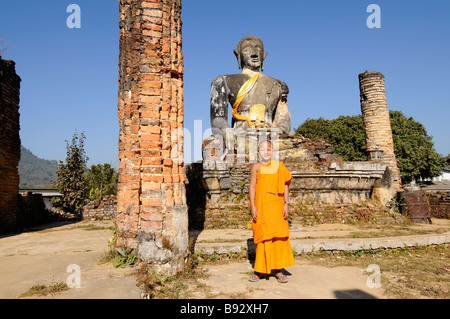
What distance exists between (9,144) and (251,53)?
7.85 metres

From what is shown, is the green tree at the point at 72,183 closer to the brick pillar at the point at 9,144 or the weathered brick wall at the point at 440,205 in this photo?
the brick pillar at the point at 9,144

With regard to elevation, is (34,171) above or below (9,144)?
above

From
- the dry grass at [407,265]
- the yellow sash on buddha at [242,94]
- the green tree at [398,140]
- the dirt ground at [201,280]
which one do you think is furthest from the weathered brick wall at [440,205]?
the green tree at [398,140]

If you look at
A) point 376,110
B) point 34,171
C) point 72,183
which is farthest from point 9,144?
point 34,171

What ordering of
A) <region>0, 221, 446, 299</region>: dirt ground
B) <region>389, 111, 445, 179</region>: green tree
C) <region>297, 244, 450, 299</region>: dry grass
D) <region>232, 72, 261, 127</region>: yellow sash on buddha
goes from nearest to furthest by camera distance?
<region>0, 221, 446, 299</region>: dirt ground < <region>297, 244, 450, 299</region>: dry grass < <region>232, 72, 261, 127</region>: yellow sash on buddha < <region>389, 111, 445, 179</region>: green tree

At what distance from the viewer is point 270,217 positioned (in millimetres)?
3674

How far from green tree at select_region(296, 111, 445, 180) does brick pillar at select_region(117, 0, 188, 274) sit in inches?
1025

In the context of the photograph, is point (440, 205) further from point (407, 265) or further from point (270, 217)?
point (270, 217)

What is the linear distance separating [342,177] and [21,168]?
18808cm

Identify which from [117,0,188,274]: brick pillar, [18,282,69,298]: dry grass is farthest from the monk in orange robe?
[18,282,69,298]: dry grass

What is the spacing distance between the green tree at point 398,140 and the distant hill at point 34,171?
12389 centimetres

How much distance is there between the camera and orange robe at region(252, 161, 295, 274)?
3.60 m

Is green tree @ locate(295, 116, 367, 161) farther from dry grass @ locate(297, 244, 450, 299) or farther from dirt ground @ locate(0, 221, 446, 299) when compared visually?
dirt ground @ locate(0, 221, 446, 299)

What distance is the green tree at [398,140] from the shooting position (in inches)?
1099
